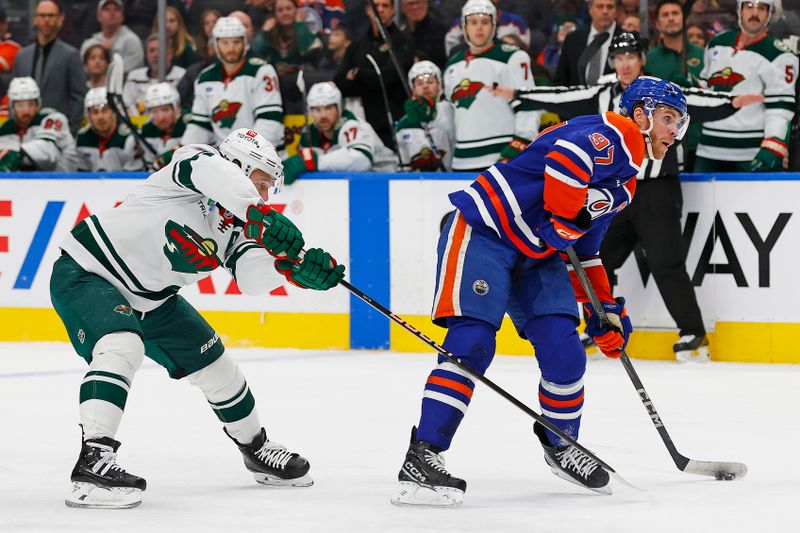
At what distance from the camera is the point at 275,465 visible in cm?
401

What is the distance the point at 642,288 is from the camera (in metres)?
6.75

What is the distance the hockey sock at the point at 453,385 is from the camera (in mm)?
3639

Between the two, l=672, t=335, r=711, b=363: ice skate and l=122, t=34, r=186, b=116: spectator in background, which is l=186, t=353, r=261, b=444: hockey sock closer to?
l=672, t=335, r=711, b=363: ice skate

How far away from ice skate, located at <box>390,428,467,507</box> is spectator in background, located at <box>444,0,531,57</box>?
14.7 ft

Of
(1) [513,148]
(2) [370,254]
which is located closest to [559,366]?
(1) [513,148]

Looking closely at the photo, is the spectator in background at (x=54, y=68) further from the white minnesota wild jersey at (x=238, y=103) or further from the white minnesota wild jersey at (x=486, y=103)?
the white minnesota wild jersey at (x=486, y=103)

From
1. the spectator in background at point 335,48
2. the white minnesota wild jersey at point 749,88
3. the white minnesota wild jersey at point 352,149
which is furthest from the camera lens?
the spectator in background at point 335,48

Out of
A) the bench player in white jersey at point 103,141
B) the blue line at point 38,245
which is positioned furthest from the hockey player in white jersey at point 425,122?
the blue line at point 38,245

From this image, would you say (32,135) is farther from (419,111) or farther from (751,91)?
(751,91)

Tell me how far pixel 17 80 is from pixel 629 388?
426 centimetres

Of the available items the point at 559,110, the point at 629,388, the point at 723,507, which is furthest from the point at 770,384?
the point at 723,507

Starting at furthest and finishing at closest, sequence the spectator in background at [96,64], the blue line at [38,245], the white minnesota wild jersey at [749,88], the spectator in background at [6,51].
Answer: the spectator in background at [6,51] < the spectator in background at [96,64] < the blue line at [38,245] < the white minnesota wild jersey at [749,88]

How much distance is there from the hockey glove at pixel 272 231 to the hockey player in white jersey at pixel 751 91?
360 centimetres

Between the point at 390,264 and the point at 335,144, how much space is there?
0.76m
